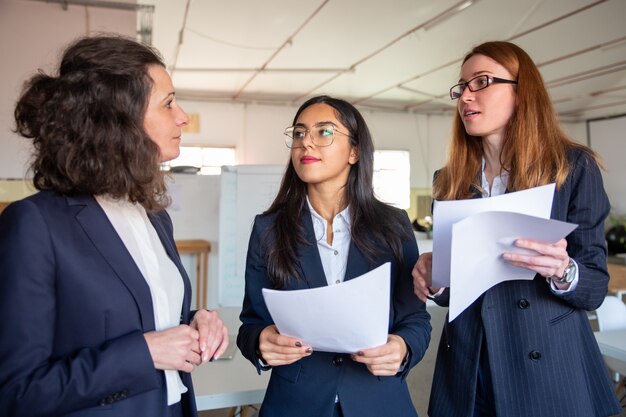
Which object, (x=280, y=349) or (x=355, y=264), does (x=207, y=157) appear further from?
(x=280, y=349)

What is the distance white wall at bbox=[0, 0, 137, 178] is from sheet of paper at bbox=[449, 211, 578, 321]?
4.61 metres

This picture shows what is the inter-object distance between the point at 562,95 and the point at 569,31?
12.4 ft

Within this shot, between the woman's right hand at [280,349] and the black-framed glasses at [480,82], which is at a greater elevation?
the black-framed glasses at [480,82]

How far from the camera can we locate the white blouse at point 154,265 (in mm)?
1067

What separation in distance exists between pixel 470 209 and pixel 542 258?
0.20m

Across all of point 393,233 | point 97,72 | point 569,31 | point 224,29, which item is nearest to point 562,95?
point 569,31

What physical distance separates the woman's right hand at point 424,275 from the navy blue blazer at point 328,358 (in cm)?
12

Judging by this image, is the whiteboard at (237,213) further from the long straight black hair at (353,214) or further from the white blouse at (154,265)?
the white blouse at (154,265)

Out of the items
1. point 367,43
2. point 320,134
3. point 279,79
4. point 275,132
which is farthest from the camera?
point 275,132

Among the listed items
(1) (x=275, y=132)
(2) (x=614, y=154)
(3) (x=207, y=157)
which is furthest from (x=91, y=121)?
(2) (x=614, y=154)

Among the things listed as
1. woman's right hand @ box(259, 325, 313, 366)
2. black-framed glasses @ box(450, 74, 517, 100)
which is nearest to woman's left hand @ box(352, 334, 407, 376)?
woman's right hand @ box(259, 325, 313, 366)

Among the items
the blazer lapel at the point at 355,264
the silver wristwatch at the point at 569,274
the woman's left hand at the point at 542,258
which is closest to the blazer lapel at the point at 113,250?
the blazer lapel at the point at 355,264

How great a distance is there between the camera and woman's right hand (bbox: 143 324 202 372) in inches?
38.1

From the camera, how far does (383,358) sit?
3.78ft
